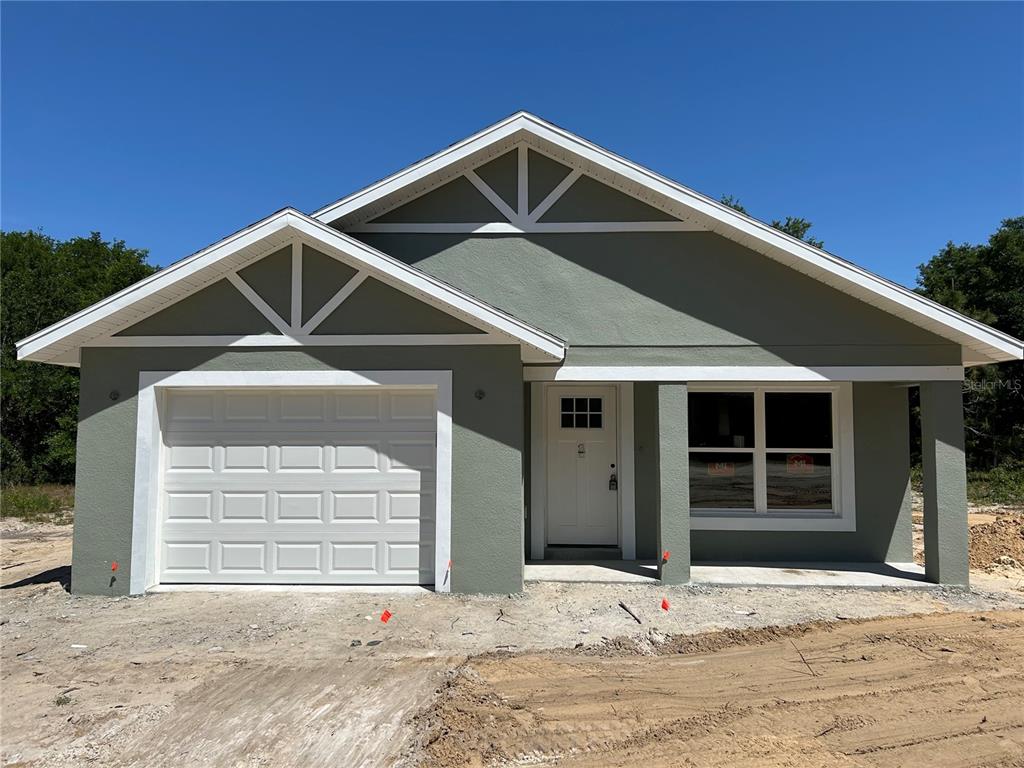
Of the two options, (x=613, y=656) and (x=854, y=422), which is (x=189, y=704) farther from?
(x=854, y=422)

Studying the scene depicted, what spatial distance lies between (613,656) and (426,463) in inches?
125

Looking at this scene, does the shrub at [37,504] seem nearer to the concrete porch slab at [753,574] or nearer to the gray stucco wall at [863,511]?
the concrete porch slab at [753,574]

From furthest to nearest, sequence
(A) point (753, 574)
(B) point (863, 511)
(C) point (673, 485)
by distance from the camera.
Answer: (B) point (863, 511) < (A) point (753, 574) < (C) point (673, 485)

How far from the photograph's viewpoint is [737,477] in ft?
28.8

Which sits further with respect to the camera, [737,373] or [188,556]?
[737,373]

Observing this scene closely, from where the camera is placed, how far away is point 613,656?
5316mm

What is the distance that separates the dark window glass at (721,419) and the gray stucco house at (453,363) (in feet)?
3.01

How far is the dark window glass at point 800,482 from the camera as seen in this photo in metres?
8.68

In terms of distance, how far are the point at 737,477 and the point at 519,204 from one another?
16.4ft

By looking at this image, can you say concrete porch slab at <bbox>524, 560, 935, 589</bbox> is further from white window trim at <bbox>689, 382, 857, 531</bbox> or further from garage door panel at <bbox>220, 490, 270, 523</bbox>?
garage door panel at <bbox>220, 490, 270, 523</bbox>

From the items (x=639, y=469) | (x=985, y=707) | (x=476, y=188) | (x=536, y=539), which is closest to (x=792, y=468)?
(x=639, y=469)

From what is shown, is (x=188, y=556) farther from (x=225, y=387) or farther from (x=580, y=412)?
(x=580, y=412)

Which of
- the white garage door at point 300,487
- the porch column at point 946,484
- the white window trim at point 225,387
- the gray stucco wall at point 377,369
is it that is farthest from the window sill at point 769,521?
the white garage door at point 300,487

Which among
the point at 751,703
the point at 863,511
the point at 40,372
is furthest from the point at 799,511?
the point at 40,372
